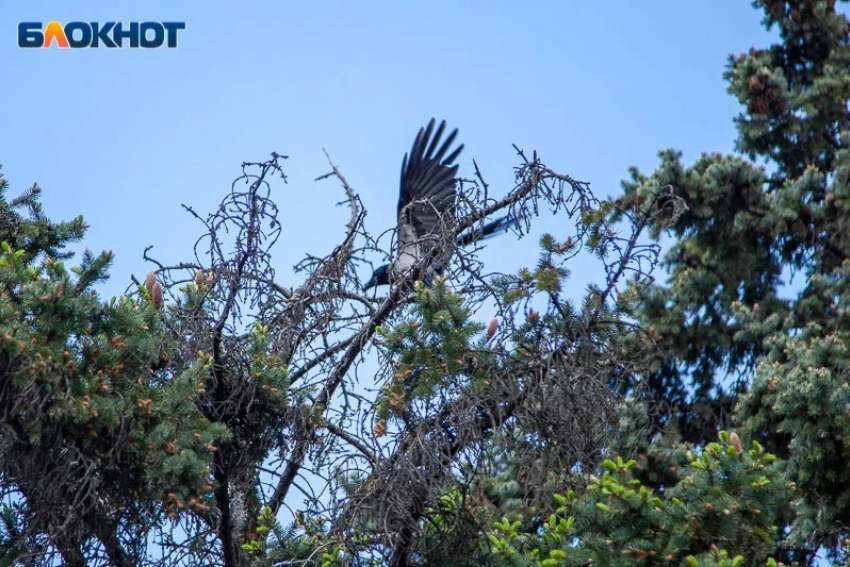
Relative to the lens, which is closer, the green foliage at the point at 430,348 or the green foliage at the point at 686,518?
A: the green foliage at the point at 686,518

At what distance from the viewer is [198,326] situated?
20.0 ft

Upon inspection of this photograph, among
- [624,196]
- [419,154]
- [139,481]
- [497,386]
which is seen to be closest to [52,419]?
[139,481]

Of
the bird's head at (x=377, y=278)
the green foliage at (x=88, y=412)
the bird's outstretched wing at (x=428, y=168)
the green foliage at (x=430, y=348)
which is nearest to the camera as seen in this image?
the green foliage at (x=88, y=412)

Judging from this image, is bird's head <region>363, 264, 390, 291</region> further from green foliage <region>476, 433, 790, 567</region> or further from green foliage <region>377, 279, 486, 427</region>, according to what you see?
green foliage <region>476, 433, 790, 567</region>

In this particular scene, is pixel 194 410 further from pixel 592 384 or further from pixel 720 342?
pixel 720 342

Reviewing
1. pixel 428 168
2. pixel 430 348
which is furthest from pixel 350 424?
pixel 428 168

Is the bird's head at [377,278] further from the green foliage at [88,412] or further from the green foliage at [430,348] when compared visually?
the green foliage at [88,412]

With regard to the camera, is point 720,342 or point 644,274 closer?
point 644,274

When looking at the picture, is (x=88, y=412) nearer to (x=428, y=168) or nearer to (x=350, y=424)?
(x=350, y=424)

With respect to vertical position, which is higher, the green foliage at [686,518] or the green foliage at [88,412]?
the green foliage at [88,412]

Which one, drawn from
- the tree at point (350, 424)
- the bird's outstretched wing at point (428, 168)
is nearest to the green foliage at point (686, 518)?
the tree at point (350, 424)

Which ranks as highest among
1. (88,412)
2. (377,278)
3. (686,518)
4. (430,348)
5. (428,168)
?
(428,168)

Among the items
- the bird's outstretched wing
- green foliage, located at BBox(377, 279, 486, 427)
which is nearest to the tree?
green foliage, located at BBox(377, 279, 486, 427)

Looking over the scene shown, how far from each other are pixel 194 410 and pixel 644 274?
207 cm
